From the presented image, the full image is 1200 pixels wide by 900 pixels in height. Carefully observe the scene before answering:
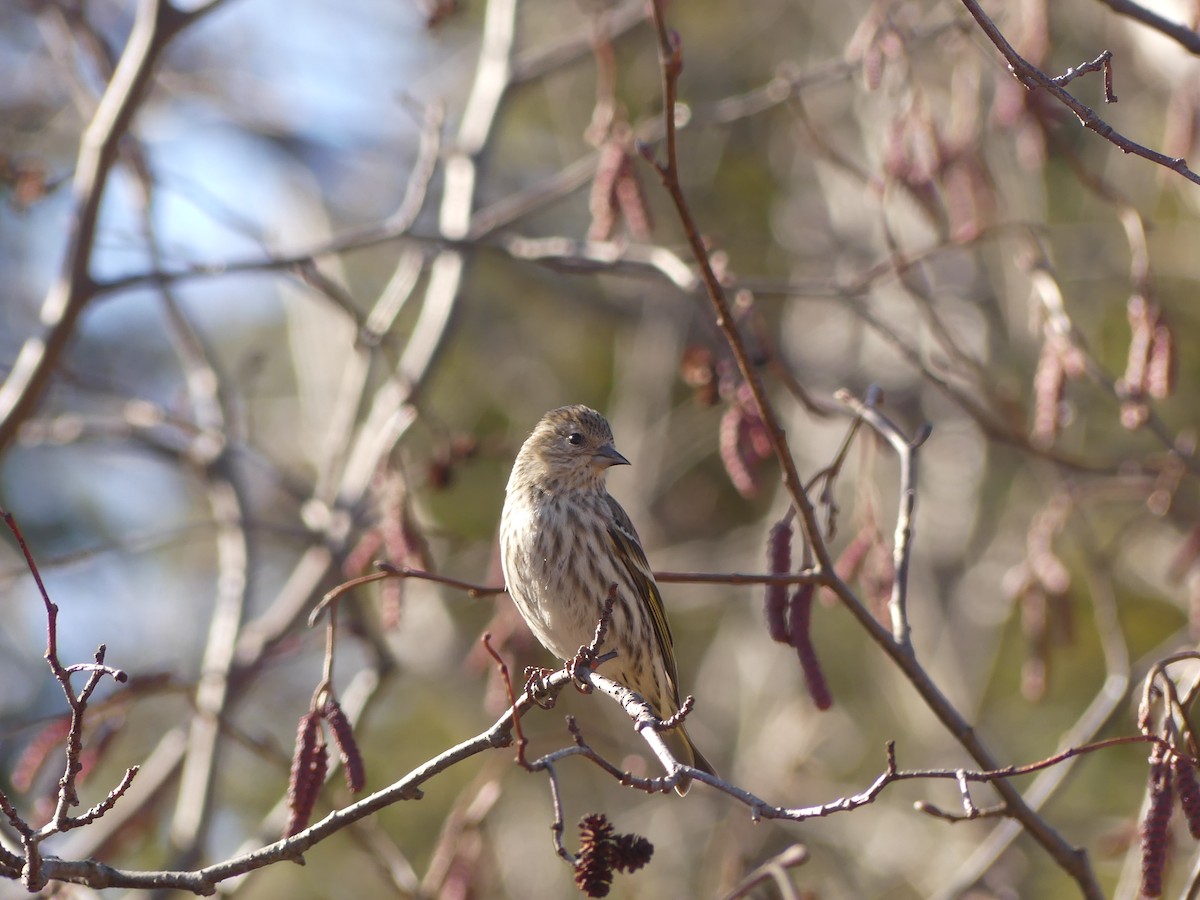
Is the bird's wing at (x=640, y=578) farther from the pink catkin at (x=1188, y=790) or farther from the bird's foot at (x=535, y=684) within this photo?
the pink catkin at (x=1188, y=790)

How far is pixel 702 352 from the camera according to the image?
4.46 m

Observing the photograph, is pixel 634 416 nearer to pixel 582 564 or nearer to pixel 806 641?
pixel 582 564

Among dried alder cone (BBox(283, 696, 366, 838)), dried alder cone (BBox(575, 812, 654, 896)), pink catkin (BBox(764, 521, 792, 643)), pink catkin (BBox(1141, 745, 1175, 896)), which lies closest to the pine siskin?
pink catkin (BBox(764, 521, 792, 643))

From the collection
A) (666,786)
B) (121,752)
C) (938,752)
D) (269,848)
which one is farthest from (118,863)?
(666,786)

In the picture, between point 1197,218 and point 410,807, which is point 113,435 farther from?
point 1197,218

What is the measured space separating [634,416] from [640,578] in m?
4.70

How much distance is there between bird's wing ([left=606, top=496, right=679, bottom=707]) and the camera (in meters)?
4.99

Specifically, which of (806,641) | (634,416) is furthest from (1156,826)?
(634,416)

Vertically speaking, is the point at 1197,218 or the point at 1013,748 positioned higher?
the point at 1197,218

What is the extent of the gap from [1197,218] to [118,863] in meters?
7.79

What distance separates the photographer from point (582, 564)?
483cm

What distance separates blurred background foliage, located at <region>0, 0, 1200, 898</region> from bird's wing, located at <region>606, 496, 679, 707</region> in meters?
0.41

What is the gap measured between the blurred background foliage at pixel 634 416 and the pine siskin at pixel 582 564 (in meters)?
0.29

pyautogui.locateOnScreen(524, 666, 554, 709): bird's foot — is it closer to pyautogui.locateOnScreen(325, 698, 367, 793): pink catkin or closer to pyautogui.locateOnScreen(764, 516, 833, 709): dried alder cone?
pyautogui.locateOnScreen(325, 698, 367, 793): pink catkin
